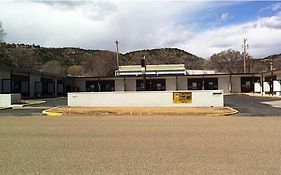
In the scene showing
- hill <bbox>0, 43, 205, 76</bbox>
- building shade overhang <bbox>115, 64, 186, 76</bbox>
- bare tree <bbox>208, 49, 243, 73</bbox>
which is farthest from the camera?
bare tree <bbox>208, 49, 243, 73</bbox>

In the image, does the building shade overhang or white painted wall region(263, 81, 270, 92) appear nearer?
white painted wall region(263, 81, 270, 92)

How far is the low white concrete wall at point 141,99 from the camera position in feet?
105

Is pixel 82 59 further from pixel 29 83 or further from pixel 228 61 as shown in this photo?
pixel 29 83

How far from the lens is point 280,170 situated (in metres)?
8.00

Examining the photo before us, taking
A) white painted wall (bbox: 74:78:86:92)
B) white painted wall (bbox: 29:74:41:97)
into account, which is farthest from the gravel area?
white painted wall (bbox: 74:78:86:92)

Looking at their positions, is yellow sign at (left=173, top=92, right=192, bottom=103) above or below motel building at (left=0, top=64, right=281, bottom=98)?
below

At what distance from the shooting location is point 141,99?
1305 inches

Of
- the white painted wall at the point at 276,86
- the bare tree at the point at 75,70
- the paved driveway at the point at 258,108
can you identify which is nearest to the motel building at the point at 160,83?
the white painted wall at the point at 276,86

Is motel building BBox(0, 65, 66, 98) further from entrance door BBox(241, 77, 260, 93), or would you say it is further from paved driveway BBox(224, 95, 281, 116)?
entrance door BBox(241, 77, 260, 93)

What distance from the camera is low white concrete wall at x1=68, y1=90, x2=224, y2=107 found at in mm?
32062

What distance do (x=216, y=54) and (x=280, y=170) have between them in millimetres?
112584

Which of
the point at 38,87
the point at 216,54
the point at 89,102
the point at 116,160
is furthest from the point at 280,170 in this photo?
the point at 216,54

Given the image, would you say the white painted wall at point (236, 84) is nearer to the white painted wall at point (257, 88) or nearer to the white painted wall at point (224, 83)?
the white painted wall at point (224, 83)

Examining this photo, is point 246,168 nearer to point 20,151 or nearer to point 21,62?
point 20,151
